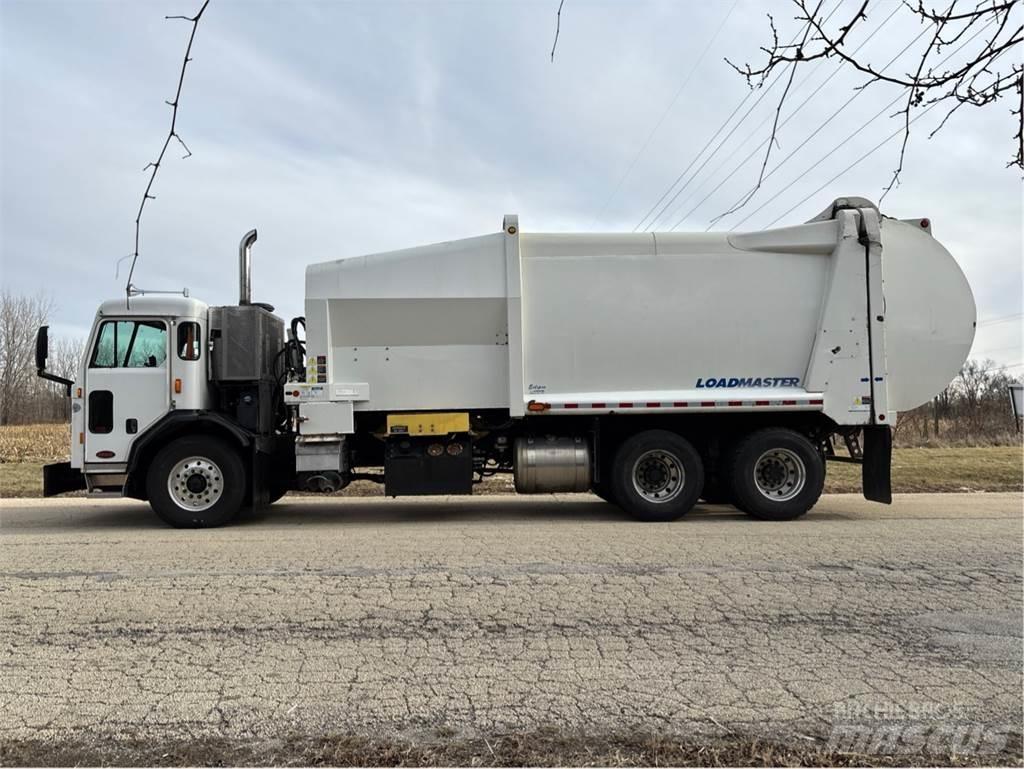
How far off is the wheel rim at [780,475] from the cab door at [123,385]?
7.16 metres

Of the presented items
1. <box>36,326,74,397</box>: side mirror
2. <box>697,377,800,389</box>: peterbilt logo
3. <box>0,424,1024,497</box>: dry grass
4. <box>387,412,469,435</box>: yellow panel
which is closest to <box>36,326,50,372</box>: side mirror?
<box>36,326,74,397</box>: side mirror

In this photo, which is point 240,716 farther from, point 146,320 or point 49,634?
point 146,320

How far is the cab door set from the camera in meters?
8.43

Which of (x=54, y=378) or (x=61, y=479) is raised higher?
(x=54, y=378)

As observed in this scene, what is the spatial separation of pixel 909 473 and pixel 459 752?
549 inches

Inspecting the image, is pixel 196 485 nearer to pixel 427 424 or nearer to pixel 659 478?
pixel 427 424

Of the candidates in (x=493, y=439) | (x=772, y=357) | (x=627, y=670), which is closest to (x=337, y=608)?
A: (x=627, y=670)

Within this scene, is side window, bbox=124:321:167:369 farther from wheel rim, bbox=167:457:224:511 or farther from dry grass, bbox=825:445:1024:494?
dry grass, bbox=825:445:1024:494

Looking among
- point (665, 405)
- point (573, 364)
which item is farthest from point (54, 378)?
point (665, 405)

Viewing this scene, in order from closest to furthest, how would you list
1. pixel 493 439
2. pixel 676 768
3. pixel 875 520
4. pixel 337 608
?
pixel 676 768
pixel 337 608
pixel 875 520
pixel 493 439

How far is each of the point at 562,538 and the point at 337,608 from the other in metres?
2.99

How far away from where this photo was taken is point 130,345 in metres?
8.57

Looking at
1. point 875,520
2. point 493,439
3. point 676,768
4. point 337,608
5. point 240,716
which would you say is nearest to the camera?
point 676,768

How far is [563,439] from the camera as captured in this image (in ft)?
29.2
